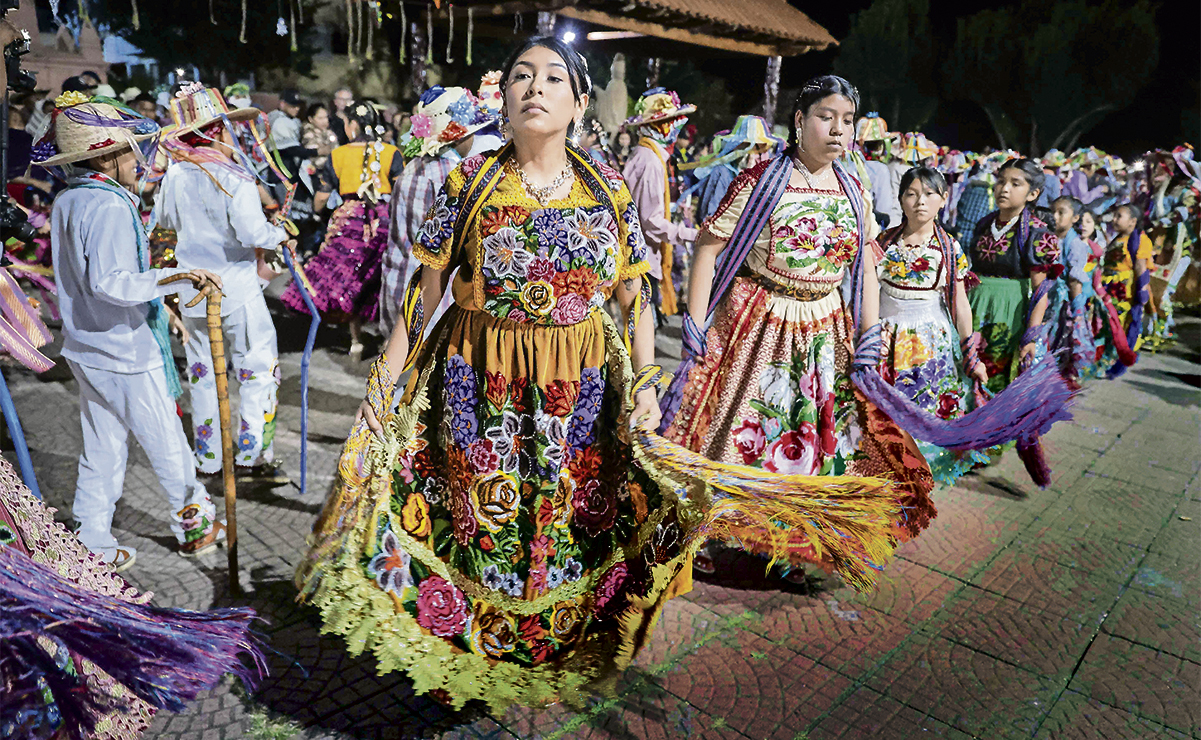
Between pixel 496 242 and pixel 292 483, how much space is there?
2.87m

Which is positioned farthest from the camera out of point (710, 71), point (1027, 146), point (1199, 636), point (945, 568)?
point (1027, 146)

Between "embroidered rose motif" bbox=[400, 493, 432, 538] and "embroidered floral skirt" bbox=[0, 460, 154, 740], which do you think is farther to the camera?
"embroidered rose motif" bbox=[400, 493, 432, 538]

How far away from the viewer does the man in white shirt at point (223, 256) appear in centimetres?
419

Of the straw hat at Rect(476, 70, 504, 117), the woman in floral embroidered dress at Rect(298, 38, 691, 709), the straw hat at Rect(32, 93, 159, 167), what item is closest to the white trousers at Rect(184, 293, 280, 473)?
the straw hat at Rect(32, 93, 159, 167)

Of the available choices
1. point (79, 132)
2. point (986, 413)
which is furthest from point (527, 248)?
point (986, 413)

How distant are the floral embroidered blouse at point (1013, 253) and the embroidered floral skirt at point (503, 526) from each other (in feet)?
12.5

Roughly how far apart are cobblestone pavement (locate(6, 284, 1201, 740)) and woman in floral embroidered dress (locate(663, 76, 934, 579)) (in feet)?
1.36

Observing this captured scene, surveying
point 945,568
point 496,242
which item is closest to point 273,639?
point 496,242

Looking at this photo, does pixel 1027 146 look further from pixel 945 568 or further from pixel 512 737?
pixel 512 737

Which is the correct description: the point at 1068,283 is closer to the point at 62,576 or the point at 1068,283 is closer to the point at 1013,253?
the point at 1013,253

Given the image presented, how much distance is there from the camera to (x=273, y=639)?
10.6 feet

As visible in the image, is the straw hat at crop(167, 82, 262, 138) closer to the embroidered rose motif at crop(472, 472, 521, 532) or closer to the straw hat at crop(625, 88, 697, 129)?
the embroidered rose motif at crop(472, 472, 521, 532)

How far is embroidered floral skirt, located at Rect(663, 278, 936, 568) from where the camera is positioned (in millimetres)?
3799

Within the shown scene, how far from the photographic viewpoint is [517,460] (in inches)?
106
